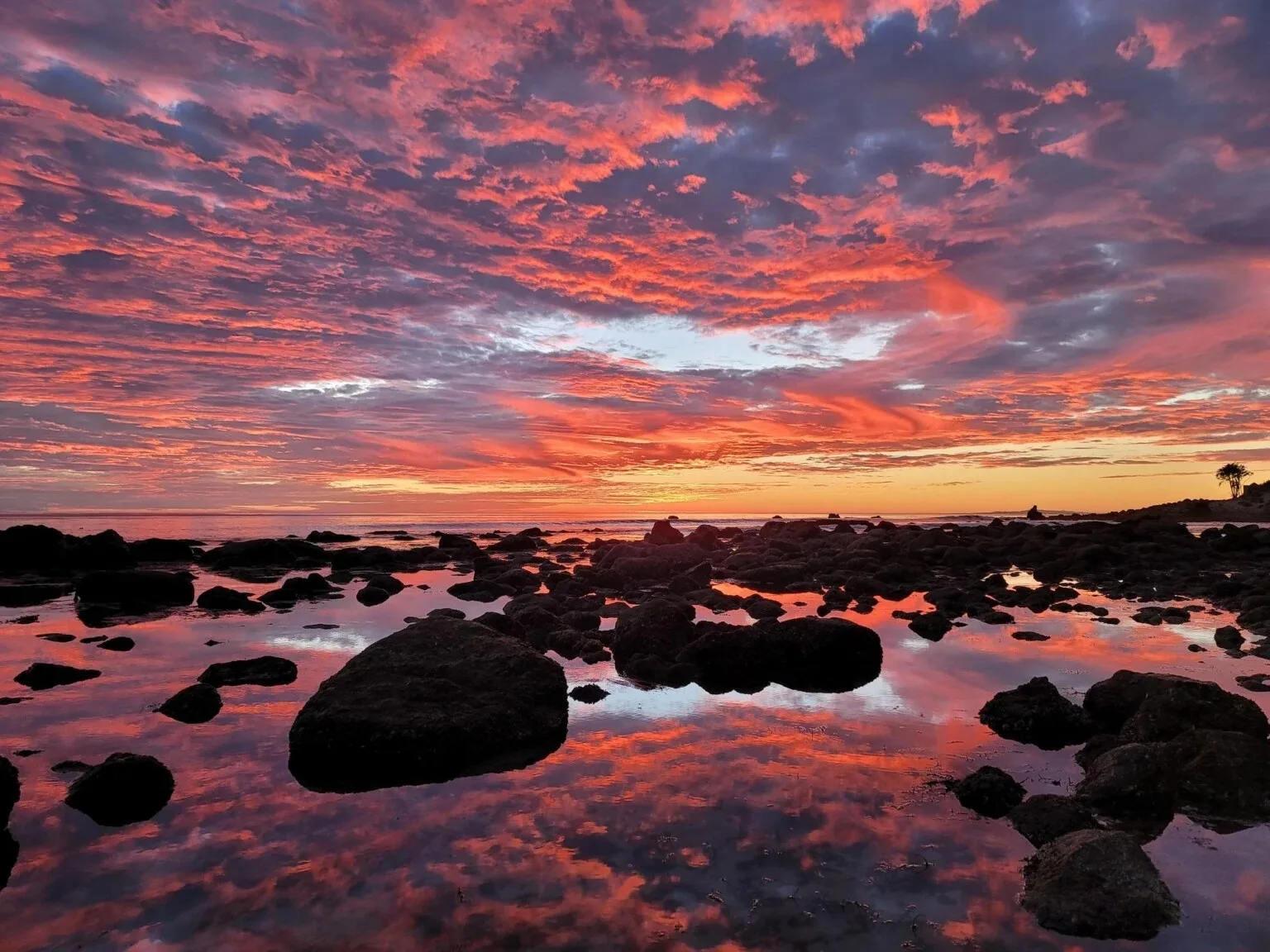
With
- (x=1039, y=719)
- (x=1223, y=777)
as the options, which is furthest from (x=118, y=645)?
(x=1223, y=777)

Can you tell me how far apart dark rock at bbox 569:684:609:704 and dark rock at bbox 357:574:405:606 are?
12.5 metres

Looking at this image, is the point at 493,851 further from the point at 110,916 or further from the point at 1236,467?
the point at 1236,467

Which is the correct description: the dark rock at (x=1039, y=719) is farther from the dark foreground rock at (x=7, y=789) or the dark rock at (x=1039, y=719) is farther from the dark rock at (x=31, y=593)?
the dark rock at (x=31, y=593)

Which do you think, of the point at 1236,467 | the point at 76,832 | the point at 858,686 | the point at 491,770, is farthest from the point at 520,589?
the point at 1236,467

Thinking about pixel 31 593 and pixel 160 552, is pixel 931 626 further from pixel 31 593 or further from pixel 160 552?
pixel 160 552

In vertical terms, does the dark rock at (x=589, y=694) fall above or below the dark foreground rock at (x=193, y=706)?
below

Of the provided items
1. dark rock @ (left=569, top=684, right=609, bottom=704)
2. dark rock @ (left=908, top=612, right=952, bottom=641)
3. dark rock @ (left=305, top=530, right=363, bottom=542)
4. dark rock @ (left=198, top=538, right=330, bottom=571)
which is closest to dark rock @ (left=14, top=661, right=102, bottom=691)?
dark rock @ (left=569, top=684, right=609, bottom=704)

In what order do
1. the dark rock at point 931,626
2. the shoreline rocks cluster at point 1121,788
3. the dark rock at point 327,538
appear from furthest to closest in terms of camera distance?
the dark rock at point 327,538 < the dark rock at point 931,626 < the shoreline rocks cluster at point 1121,788

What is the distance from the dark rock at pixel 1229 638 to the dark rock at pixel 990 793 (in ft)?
34.6

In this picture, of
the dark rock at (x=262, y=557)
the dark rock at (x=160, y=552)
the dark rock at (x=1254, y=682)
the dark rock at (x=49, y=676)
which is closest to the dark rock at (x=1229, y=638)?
the dark rock at (x=1254, y=682)

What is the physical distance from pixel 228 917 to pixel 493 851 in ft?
6.39

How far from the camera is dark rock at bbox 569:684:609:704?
35.7 ft

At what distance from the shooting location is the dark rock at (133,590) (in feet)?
70.6

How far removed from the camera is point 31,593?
79.4 ft
